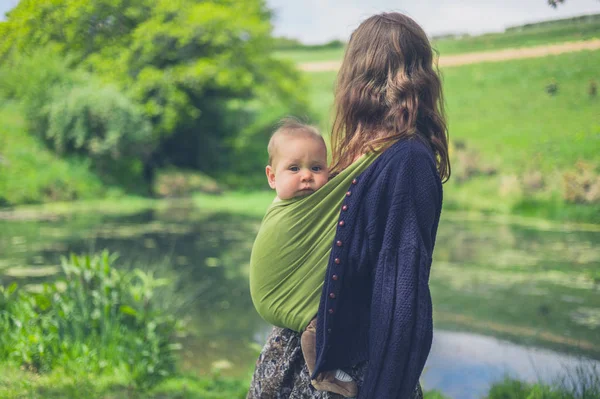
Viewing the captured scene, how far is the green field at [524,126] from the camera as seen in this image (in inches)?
284

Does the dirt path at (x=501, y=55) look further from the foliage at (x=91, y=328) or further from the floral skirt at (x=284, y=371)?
the floral skirt at (x=284, y=371)

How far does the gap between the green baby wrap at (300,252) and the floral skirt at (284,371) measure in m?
0.07

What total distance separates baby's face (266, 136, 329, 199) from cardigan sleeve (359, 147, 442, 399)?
0.21 metres

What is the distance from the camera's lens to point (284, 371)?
55.9 inches

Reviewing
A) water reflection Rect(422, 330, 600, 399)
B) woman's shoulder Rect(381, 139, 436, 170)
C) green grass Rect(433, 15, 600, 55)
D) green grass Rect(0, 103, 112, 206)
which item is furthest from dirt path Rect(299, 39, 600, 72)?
green grass Rect(0, 103, 112, 206)

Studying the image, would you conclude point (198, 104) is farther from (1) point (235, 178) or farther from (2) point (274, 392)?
(2) point (274, 392)

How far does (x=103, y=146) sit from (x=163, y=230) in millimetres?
2796

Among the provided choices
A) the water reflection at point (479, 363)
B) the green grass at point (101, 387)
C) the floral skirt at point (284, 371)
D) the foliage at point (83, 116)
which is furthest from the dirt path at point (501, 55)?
the foliage at point (83, 116)

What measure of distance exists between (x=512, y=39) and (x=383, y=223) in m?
10.1

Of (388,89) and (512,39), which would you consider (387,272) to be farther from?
(512,39)

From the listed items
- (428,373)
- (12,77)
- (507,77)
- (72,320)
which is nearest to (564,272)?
(428,373)

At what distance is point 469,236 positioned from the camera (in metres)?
7.89

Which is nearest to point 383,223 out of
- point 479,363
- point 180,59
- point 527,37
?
point 479,363

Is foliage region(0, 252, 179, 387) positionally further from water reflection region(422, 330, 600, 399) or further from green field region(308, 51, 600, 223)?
green field region(308, 51, 600, 223)
